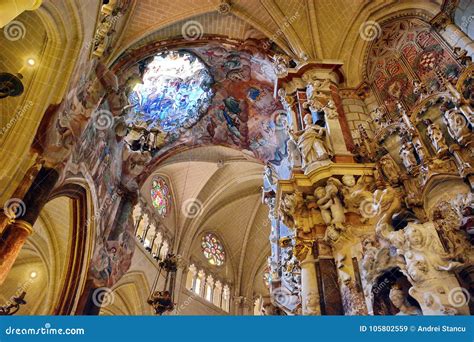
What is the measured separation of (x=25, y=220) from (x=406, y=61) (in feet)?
26.9

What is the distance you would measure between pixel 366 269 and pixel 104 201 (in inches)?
276

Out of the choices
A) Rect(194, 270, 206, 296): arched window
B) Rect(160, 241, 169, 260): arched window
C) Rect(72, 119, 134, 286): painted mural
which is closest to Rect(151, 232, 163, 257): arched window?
Rect(160, 241, 169, 260): arched window

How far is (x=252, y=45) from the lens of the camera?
10.5 meters

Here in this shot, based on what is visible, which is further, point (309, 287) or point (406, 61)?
point (406, 61)

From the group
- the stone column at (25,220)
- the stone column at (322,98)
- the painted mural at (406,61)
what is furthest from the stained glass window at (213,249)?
the painted mural at (406,61)

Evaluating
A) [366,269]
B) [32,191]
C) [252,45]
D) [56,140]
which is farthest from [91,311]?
[252,45]

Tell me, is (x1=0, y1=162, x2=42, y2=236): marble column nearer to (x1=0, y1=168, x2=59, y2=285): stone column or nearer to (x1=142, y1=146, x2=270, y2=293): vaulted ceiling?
(x1=0, y1=168, x2=59, y2=285): stone column

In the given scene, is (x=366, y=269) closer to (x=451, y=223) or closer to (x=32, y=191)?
(x=451, y=223)

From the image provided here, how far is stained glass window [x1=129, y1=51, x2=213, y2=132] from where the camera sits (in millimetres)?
11914

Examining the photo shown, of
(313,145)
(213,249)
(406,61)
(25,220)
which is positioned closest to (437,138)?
(313,145)

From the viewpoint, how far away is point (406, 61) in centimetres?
837

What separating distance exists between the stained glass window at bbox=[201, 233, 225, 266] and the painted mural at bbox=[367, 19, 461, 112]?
12.2 metres

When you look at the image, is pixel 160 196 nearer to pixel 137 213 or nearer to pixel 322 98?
pixel 137 213

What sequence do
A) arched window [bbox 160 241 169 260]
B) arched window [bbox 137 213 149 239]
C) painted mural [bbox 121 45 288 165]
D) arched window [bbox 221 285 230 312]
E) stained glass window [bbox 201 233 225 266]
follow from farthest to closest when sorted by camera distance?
stained glass window [bbox 201 233 225 266] < arched window [bbox 221 285 230 312] < arched window [bbox 160 241 169 260] < arched window [bbox 137 213 149 239] < painted mural [bbox 121 45 288 165]
